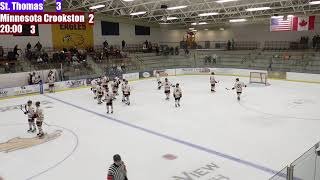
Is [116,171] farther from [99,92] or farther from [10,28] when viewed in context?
[99,92]

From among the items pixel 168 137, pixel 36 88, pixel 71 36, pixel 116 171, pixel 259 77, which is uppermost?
pixel 71 36

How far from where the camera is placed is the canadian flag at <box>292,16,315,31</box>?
71.9 feet

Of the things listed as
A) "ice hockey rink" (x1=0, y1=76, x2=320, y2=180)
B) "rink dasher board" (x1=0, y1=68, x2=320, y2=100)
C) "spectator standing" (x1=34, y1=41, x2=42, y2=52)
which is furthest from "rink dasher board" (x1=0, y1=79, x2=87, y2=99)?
"spectator standing" (x1=34, y1=41, x2=42, y2=52)

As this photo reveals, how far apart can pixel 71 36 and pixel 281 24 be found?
17904mm

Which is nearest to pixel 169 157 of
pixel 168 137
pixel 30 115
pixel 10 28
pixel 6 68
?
pixel 168 137

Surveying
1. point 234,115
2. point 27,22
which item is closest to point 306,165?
point 234,115

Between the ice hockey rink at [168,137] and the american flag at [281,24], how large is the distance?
7.65 m

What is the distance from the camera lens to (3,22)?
1223 centimetres

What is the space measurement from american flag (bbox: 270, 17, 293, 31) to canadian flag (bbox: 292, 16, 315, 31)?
0.95 feet

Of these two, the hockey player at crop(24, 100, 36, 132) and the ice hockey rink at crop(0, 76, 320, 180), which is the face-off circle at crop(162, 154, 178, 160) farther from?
the hockey player at crop(24, 100, 36, 132)

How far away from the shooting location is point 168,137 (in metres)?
9.87

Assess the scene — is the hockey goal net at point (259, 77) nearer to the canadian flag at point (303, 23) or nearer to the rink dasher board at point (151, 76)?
the rink dasher board at point (151, 76)

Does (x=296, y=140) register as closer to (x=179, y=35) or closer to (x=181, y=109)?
(x=181, y=109)

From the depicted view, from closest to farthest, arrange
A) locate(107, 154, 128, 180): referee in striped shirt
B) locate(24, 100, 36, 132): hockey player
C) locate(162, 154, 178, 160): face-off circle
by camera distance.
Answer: locate(107, 154, 128, 180): referee in striped shirt, locate(162, 154, 178, 160): face-off circle, locate(24, 100, 36, 132): hockey player
